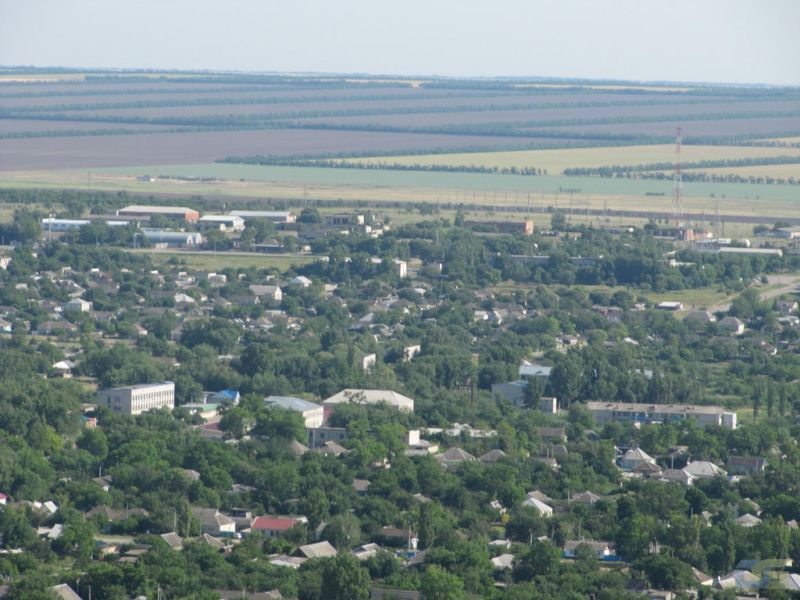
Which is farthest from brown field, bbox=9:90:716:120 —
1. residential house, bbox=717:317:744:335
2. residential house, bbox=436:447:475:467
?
residential house, bbox=436:447:475:467

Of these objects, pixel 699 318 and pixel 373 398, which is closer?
pixel 373 398

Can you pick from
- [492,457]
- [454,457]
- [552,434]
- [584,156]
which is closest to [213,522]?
[454,457]

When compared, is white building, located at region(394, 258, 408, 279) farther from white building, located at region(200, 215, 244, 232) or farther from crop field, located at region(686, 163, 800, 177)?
crop field, located at region(686, 163, 800, 177)

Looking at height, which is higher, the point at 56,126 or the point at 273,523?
the point at 273,523

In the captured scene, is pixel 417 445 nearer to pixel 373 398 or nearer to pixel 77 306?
pixel 373 398

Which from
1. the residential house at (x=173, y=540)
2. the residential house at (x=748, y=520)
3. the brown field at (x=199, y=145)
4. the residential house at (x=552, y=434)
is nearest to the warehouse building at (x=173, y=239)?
the brown field at (x=199, y=145)

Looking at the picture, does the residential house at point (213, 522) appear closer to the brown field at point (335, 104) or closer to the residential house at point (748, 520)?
the residential house at point (748, 520)
